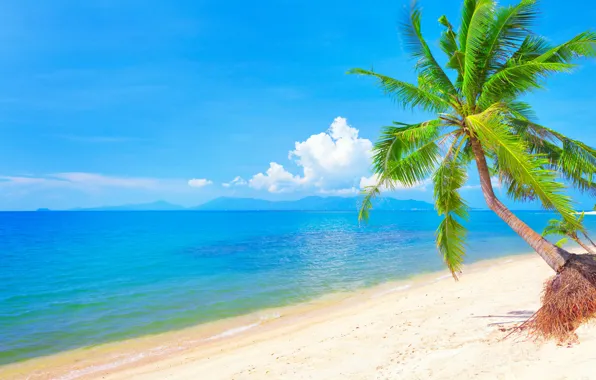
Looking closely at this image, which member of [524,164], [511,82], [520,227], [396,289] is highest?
[511,82]

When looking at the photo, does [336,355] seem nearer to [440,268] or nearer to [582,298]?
[582,298]

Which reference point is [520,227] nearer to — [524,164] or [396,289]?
[524,164]

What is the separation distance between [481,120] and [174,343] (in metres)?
11.5

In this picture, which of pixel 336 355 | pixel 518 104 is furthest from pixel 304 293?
pixel 518 104

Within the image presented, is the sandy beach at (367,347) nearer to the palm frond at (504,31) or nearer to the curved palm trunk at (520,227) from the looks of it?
the curved palm trunk at (520,227)

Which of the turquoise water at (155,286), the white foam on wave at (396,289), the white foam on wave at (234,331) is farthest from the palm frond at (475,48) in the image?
the turquoise water at (155,286)

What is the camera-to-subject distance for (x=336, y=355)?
865cm

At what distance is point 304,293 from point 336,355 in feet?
31.9

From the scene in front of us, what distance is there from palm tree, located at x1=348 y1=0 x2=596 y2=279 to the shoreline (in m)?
7.45

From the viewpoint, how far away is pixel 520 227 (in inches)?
282

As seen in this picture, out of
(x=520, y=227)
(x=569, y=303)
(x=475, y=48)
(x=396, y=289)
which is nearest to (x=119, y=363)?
(x=520, y=227)

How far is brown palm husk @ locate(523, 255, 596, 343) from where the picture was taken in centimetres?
621

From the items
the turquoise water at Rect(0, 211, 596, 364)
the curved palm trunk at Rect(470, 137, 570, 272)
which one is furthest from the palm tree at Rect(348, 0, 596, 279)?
the turquoise water at Rect(0, 211, 596, 364)

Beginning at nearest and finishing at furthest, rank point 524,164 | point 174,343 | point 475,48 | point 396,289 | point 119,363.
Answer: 1. point 524,164
2. point 475,48
3. point 119,363
4. point 174,343
5. point 396,289
